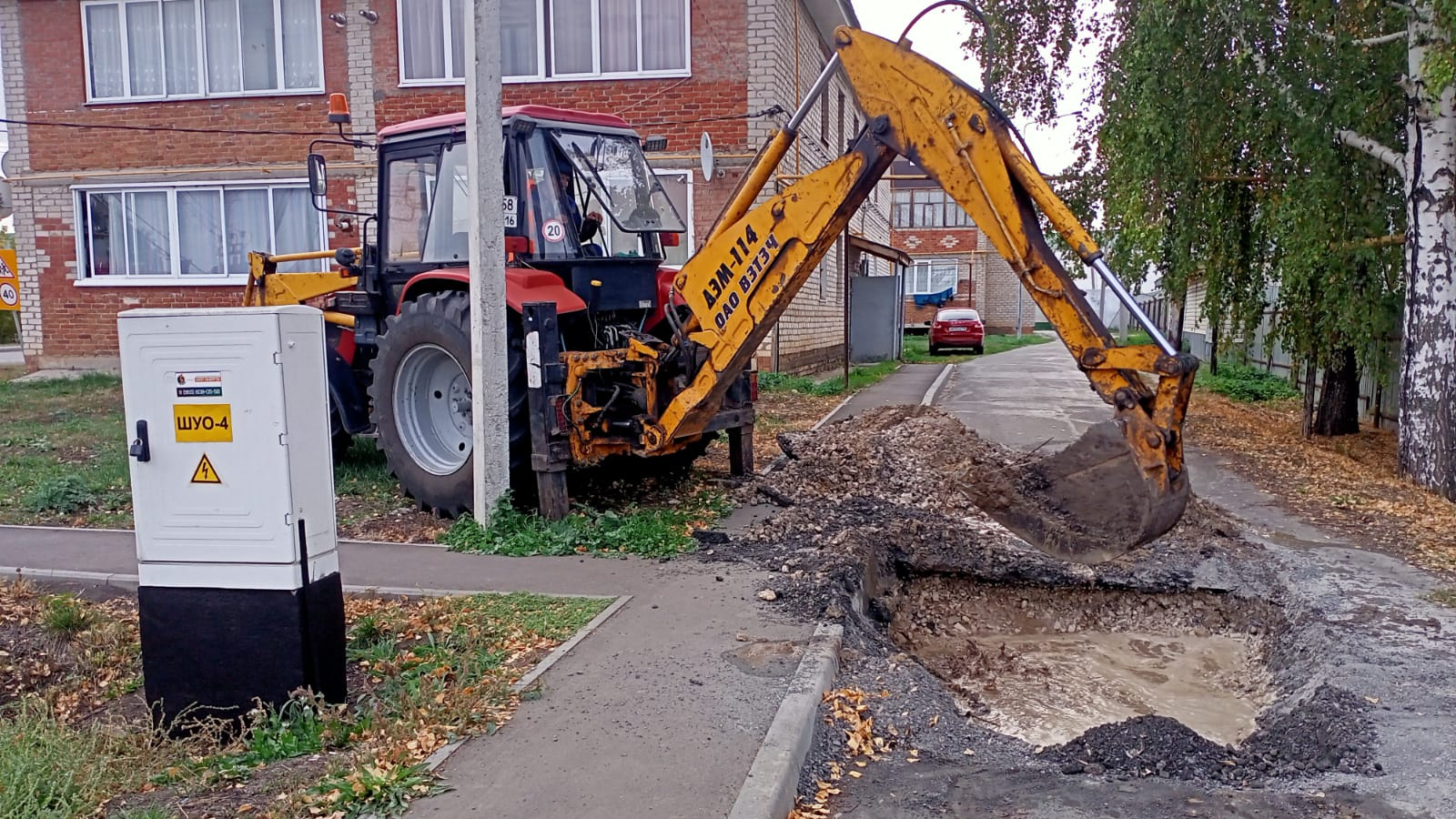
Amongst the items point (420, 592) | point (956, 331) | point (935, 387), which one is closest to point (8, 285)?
point (420, 592)

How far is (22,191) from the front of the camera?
59.5 ft

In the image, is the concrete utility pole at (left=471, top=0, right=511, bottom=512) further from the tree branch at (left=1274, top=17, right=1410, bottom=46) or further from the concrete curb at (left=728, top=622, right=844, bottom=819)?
the tree branch at (left=1274, top=17, right=1410, bottom=46)

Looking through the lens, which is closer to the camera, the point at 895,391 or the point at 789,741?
the point at 789,741

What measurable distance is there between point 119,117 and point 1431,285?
18.6 m

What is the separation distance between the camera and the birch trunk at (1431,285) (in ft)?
30.9

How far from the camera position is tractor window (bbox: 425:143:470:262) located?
26.4ft

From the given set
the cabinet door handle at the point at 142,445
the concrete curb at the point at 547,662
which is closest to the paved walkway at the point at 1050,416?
the concrete curb at the point at 547,662

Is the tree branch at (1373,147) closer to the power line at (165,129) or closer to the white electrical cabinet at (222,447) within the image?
the white electrical cabinet at (222,447)

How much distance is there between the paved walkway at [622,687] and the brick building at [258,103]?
10.3 meters

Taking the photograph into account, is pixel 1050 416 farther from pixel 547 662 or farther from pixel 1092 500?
pixel 547 662

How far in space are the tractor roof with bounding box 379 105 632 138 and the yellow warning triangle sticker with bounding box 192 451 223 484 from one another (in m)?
3.92

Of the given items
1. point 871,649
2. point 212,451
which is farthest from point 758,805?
point 212,451

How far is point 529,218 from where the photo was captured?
306 inches

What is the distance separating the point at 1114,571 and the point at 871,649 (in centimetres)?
228
